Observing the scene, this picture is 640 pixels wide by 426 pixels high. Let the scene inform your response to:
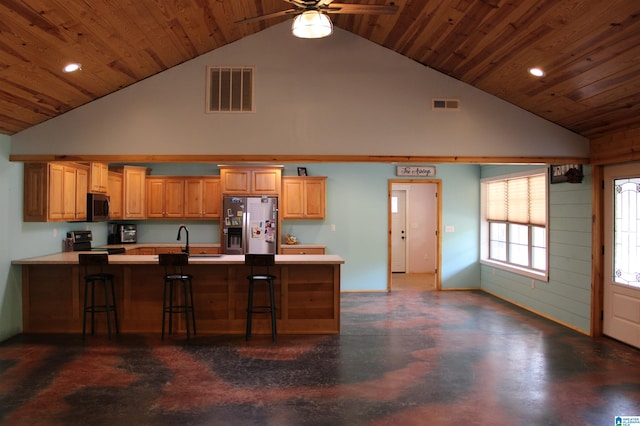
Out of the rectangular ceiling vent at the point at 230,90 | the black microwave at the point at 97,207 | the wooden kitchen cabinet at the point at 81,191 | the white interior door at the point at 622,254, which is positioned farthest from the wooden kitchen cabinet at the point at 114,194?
the white interior door at the point at 622,254

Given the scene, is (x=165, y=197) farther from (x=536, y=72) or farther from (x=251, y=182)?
(x=536, y=72)

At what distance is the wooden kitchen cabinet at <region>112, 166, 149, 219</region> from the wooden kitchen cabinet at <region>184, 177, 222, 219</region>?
75 centimetres

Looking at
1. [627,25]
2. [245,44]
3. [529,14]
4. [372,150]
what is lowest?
[372,150]

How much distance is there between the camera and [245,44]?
5367 millimetres

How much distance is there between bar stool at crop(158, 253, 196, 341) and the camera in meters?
5.10

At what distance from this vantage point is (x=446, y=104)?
536 centimetres

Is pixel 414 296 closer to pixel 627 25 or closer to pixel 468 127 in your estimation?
pixel 468 127

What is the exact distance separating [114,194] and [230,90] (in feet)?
10.8

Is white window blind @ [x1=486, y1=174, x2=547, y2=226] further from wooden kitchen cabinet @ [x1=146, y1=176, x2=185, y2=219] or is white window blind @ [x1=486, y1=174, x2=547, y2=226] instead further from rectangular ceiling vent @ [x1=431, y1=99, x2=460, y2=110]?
wooden kitchen cabinet @ [x1=146, y1=176, x2=185, y2=219]

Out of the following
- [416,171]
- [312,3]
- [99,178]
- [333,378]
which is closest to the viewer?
[312,3]

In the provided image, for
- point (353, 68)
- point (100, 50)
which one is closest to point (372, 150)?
point (353, 68)

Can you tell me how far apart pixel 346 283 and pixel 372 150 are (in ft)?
12.1

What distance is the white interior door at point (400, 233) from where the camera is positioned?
1052cm

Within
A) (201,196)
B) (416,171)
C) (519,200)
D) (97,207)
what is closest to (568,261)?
(519,200)
